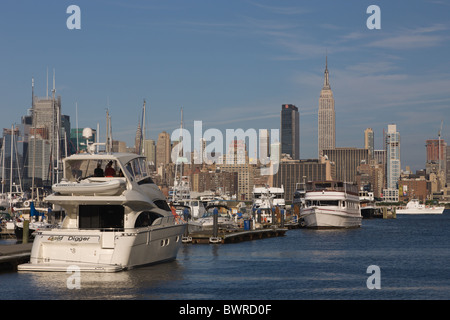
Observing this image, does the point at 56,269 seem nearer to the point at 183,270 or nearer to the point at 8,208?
the point at 183,270

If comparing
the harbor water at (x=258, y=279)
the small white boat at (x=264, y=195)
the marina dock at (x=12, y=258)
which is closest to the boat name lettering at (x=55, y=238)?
the harbor water at (x=258, y=279)

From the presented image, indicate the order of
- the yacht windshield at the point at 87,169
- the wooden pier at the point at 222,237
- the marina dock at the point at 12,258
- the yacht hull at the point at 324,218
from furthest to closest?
the yacht hull at the point at 324,218 < the wooden pier at the point at 222,237 < the marina dock at the point at 12,258 < the yacht windshield at the point at 87,169

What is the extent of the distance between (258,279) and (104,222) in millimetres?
9085

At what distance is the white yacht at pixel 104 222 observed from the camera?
3484cm

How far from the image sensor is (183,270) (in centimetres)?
4047

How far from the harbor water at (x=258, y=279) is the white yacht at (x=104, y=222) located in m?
0.81

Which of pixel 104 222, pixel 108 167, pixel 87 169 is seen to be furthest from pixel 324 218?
pixel 104 222

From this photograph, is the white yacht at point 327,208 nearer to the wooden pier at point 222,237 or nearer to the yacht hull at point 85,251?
the wooden pier at point 222,237

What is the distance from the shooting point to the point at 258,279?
1518 inches

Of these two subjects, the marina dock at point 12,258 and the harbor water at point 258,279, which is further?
the marina dock at point 12,258

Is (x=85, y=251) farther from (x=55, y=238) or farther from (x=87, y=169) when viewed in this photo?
(x=87, y=169)

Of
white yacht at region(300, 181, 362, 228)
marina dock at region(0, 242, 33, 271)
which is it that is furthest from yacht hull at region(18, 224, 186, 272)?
white yacht at region(300, 181, 362, 228)
